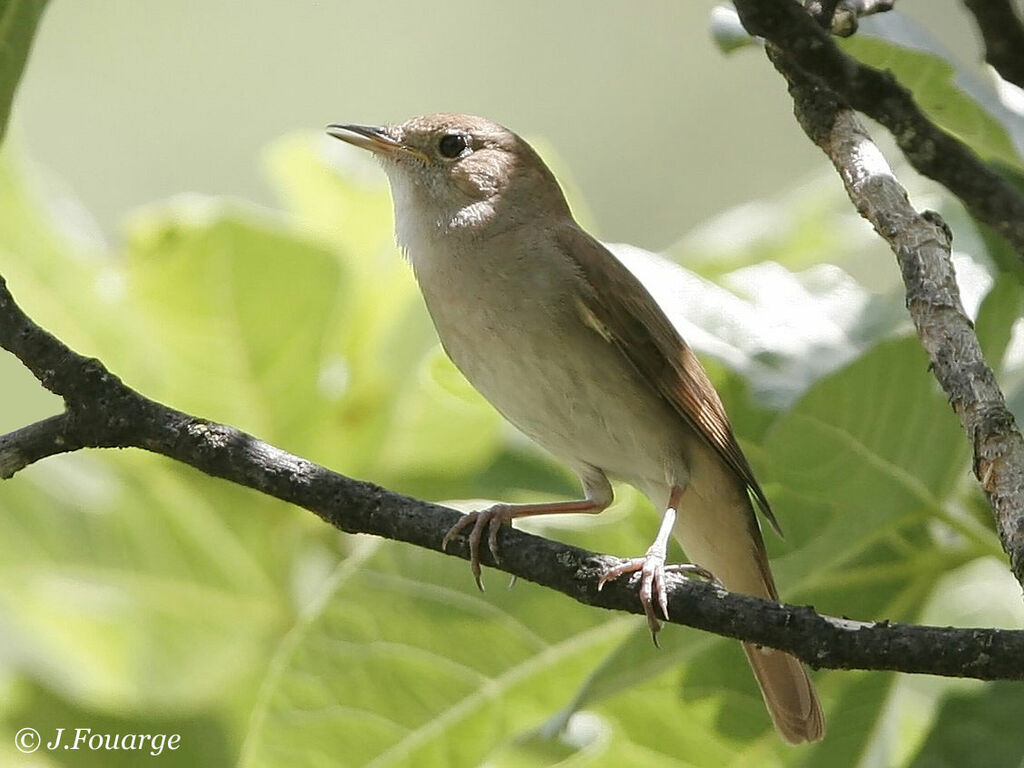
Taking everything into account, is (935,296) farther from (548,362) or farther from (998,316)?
(548,362)

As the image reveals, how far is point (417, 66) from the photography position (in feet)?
19.8

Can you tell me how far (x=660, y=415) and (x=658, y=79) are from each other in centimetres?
430

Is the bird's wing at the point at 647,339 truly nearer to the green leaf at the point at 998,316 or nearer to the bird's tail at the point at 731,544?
the bird's tail at the point at 731,544


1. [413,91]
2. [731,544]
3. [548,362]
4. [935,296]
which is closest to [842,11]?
[935,296]

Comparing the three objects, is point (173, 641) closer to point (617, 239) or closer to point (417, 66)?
point (617, 239)

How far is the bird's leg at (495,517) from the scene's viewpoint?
1.70 m

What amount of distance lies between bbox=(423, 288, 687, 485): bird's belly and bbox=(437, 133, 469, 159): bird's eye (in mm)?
470

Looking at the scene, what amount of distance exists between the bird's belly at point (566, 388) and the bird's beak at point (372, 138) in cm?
46

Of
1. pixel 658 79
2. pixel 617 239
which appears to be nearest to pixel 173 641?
pixel 617 239

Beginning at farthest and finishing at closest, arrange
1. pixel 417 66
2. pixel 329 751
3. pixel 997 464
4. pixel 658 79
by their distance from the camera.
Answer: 1. pixel 658 79
2. pixel 417 66
3. pixel 329 751
4. pixel 997 464

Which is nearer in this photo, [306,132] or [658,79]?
[306,132]

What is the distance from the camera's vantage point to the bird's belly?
239 cm

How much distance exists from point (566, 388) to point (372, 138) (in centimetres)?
72

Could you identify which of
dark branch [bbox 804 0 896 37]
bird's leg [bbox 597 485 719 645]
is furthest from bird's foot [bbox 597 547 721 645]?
dark branch [bbox 804 0 896 37]
